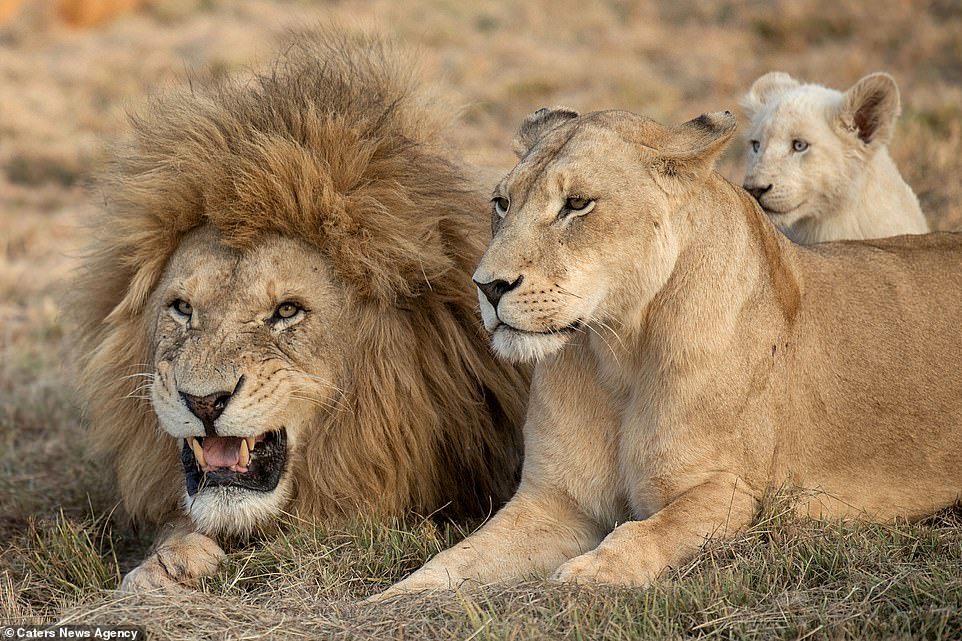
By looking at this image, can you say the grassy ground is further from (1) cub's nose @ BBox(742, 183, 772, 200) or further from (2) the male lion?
(1) cub's nose @ BBox(742, 183, 772, 200)

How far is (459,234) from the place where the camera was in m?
4.14

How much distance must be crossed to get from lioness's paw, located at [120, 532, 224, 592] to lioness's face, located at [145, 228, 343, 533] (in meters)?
0.07

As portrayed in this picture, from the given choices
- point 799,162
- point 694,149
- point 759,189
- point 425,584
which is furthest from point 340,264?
point 799,162

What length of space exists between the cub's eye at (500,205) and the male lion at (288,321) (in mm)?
562

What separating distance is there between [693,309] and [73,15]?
55.2 feet

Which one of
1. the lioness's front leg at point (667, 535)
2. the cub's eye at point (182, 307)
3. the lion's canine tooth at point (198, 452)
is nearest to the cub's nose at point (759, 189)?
the lioness's front leg at point (667, 535)

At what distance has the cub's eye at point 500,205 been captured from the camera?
3416 millimetres

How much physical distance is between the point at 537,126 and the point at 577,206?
22.8 inches

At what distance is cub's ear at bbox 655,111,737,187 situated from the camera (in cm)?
329

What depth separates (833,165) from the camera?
5.12 meters

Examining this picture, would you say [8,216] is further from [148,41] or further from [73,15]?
[73,15]

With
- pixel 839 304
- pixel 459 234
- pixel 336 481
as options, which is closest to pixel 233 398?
pixel 336 481

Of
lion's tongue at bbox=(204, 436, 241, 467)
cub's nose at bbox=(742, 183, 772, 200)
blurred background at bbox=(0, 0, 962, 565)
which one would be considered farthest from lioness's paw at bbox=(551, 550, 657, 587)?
cub's nose at bbox=(742, 183, 772, 200)

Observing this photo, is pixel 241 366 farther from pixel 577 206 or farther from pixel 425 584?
pixel 577 206
